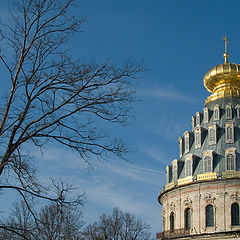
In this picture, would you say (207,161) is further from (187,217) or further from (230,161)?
(187,217)

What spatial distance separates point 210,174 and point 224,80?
1341 cm

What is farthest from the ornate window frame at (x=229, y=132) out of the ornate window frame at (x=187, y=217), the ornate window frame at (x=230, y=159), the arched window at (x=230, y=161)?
the ornate window frame at (x=187, y=217)

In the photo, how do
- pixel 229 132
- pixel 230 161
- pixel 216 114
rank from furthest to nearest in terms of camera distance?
1. pixel 216 114
2. pixel 229 132
3. pixel 230 161

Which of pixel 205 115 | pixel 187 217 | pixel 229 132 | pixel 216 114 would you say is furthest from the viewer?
pixel 205 115

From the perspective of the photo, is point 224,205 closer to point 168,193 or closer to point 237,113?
point 168,193

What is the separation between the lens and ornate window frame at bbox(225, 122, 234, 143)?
48.7 m

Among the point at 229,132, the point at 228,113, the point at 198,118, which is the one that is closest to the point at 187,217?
the point at 229,132

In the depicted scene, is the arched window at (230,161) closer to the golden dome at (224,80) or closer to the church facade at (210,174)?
the church facade at (210,174)

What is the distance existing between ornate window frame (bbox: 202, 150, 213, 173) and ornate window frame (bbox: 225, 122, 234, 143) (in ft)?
9.03

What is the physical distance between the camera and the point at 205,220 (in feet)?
148

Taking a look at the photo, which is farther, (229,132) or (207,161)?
(229,132)

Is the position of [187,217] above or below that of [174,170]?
below

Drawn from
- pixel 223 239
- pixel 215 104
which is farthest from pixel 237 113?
pixel 223 239

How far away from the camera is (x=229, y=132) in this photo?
4919 centimetres
